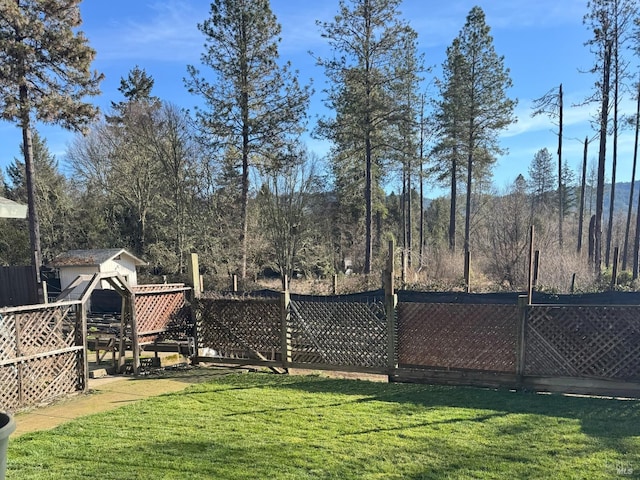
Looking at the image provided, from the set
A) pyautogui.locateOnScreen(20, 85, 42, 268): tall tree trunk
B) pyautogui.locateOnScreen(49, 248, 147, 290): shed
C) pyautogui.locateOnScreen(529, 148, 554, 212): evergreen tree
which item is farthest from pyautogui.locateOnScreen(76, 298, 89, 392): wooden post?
pyautogui.locateOnScreen(529, 148, 554, 212): evergreen tree

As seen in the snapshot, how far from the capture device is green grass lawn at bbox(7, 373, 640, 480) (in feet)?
12.6

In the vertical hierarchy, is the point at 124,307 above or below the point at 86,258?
above

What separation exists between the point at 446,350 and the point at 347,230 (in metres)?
25.2

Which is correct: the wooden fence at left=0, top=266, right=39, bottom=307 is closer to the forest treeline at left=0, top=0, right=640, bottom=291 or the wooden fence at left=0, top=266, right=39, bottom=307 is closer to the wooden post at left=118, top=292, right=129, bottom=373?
the forest treeline at left=0, top=0, right=640, bottom=291

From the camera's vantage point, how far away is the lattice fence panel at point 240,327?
26.5ft

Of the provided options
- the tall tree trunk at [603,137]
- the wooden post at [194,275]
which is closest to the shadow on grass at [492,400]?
the wooden post at [194,275]

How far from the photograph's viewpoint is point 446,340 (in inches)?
274

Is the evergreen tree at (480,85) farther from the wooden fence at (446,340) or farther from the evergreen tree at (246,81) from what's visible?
the wooden fence at (446,340)

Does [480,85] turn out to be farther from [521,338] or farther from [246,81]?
[521,338]

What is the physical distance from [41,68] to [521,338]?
16.5m

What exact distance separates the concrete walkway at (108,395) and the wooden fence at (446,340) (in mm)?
997

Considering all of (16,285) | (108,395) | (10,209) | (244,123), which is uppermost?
(244,123)

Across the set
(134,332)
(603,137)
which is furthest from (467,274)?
(603,137)

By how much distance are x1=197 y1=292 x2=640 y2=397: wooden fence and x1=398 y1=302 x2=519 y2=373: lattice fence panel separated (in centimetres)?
1
